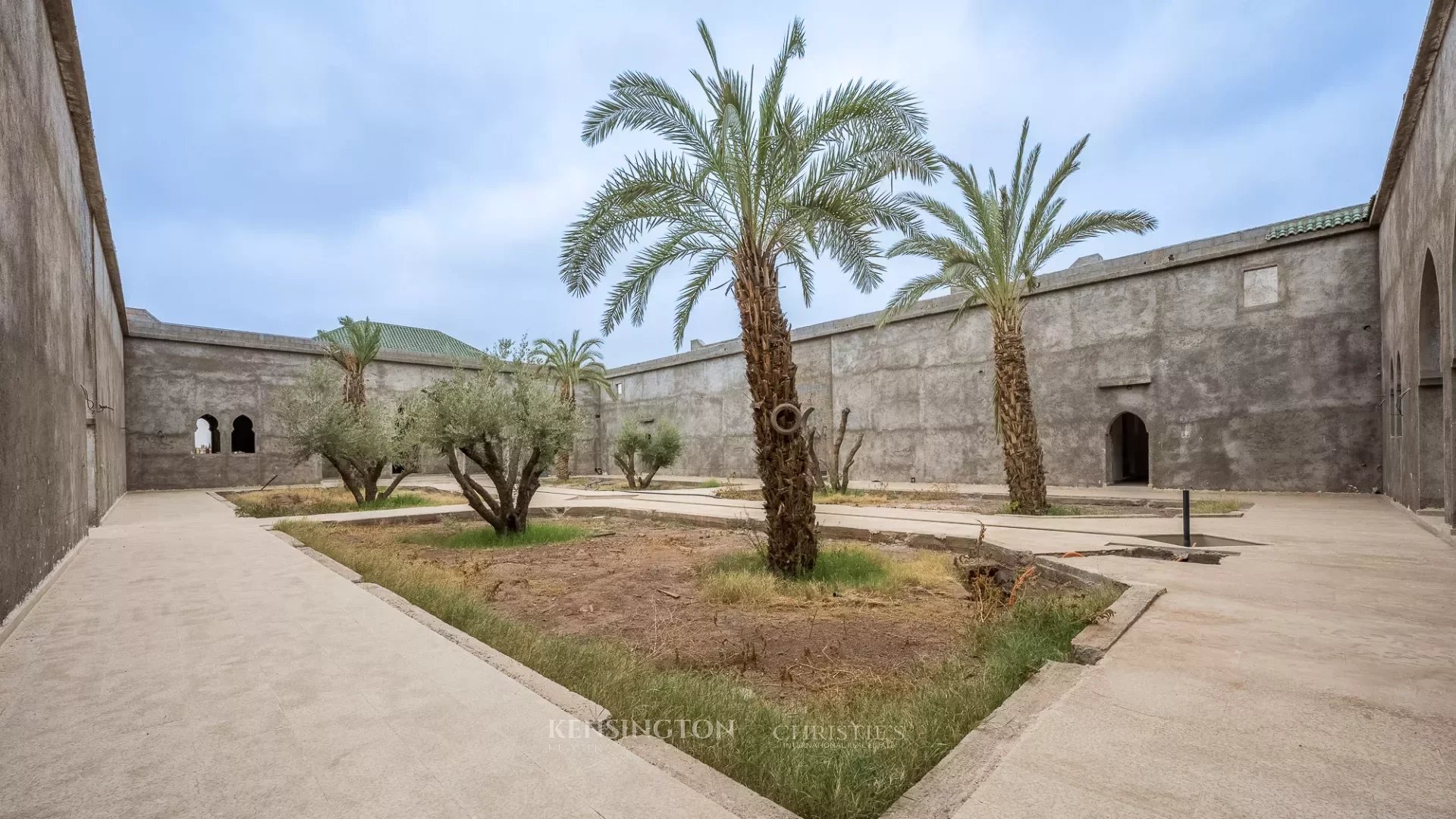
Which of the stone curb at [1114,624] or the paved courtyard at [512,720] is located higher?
the paved courtyard at [512,720]

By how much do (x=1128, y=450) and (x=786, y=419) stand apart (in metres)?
19.2

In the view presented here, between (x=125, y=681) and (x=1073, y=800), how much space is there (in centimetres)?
434

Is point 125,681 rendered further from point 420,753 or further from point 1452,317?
point 1452,317

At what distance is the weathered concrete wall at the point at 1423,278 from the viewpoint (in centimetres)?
803

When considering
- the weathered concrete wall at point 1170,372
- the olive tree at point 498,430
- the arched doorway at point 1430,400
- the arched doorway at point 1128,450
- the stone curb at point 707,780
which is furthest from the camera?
the arched doorway at point 1128,450

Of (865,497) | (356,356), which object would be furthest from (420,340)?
(865,497)

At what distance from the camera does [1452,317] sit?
795 cm

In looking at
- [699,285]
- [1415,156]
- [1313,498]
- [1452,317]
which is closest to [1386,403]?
[1313,498]

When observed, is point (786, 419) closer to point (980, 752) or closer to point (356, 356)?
point (980, 752)

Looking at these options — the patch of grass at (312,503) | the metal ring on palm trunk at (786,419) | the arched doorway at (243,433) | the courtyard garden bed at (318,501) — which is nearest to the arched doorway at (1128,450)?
the metal ring on palm trunk at (786,419)

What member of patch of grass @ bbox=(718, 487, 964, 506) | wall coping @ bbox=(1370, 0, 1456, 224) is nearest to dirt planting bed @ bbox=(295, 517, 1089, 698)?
patch of grass @ bbox=(718, 487, 964, 506)

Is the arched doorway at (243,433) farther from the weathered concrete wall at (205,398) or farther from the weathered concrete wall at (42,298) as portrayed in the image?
the weathered concrete wall at (42,298)

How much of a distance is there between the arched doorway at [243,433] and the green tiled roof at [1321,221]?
1278 inches

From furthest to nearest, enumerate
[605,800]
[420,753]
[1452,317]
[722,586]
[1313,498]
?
[1313,498], [1452,317], [722,586], [420,753], [605,800]
